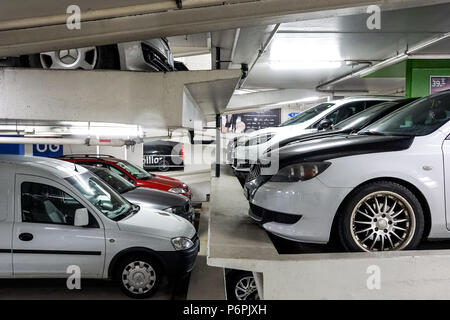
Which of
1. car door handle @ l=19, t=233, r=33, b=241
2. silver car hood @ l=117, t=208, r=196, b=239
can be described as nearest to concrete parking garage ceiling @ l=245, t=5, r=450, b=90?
silver car hood @ l=117, t=208, r=196, b=239

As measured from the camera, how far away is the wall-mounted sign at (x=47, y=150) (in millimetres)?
11500

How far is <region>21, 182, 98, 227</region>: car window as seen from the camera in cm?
423

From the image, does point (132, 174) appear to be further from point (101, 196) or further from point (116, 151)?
point (116, 151)

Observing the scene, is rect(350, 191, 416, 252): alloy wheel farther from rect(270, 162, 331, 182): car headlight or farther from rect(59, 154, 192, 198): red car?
rect(59, 154, 192, 198): red car

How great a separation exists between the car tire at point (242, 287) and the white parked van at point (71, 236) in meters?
0.80

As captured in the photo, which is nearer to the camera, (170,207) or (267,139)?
(267,139)

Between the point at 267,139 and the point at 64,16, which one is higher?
the point at 64,16

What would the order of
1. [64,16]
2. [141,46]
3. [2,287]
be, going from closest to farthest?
[64,16]
[141,46]
[2,287]

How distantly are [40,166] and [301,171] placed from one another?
3376mm

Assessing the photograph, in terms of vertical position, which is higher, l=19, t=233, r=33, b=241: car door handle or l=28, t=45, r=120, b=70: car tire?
l=28, t=45, r=120, b=70: car tire

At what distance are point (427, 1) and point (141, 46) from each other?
8.95ft

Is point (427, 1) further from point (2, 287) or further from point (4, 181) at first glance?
point (2, 287)
